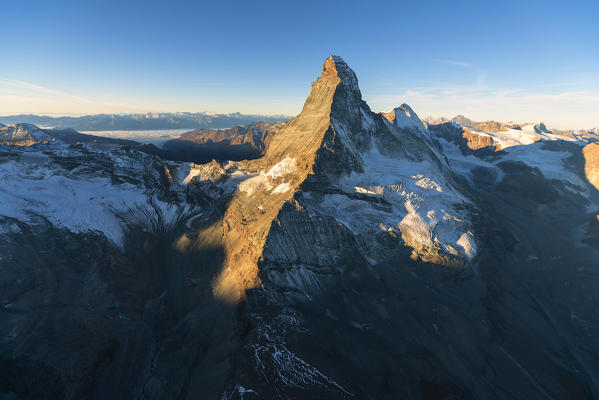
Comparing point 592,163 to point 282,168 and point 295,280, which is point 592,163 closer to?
point 282,168

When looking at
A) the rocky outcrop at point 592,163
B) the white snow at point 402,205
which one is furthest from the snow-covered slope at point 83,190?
the rocky outcrop at point 592,163

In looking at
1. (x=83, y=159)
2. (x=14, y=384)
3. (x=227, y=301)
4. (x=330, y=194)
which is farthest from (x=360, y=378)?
(x=83, y=159)

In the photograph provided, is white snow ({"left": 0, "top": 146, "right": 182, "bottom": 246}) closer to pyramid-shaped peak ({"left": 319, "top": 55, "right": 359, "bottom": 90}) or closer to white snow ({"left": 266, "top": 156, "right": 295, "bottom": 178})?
white snow ({"left": 266, "top": 156, "right": 295, "bottom": 178})

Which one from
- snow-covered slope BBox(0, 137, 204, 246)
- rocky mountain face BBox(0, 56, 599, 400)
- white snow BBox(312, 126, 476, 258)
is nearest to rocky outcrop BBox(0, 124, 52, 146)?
snow-covered slope BBox(0, 137, 204, 246)

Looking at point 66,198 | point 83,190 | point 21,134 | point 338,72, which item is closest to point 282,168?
point 338,72

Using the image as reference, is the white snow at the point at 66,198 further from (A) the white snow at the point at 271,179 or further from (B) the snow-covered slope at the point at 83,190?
(A) the white snow at the point at 271,179

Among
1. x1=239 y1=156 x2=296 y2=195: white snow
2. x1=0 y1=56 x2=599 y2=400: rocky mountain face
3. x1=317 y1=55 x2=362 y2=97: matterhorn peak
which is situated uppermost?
x1=317 y1=55 x2=362 y2=97: matterhorn peak
